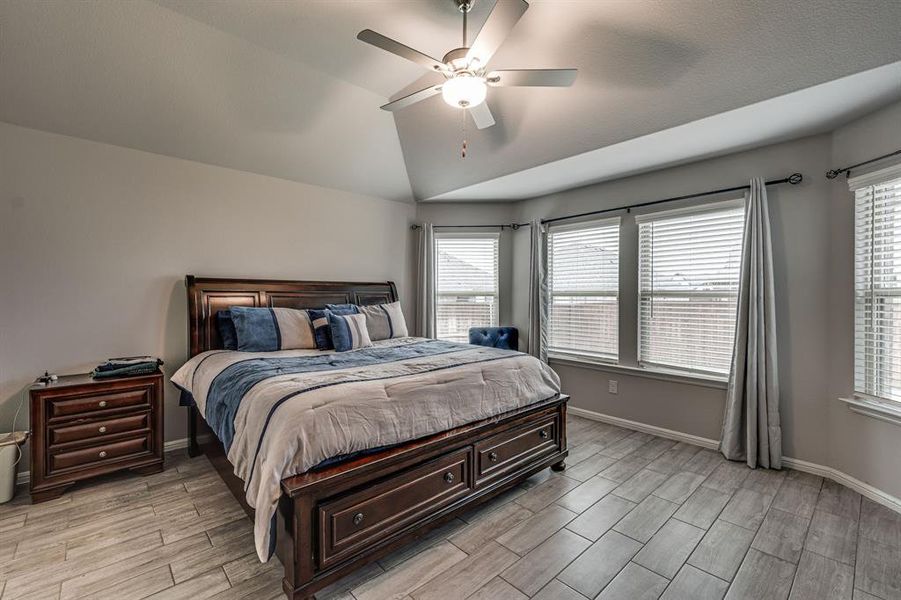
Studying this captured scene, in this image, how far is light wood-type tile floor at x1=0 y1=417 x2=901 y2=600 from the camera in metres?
1.83

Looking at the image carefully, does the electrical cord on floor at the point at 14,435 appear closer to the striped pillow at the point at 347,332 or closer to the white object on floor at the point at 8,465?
the white object on floor at the point at 8,465

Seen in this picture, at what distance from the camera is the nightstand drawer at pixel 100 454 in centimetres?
262

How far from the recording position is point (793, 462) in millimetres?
3074

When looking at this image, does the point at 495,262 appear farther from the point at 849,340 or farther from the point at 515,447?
the point at 849,340

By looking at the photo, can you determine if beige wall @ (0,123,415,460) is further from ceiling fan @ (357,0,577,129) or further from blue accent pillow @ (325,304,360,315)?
ceiling fan @ (357,0,577,129)

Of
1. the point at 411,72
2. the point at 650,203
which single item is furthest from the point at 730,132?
the point at 411,72

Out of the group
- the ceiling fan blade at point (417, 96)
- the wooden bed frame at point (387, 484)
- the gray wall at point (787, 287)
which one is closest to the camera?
the wooden bed frame at point (387, 484)

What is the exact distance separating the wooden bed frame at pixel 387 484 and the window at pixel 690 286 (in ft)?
4.79

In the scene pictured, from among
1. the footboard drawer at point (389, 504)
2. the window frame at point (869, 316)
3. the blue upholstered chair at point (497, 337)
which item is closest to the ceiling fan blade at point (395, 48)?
the footboard drawer at point (389, 504)

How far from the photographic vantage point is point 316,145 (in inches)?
147

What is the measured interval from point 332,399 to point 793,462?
350 centimetres

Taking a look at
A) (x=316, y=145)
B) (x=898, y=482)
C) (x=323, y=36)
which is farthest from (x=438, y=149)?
(x=898, y=482)

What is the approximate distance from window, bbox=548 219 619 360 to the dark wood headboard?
2104mm

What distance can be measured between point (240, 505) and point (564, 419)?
7.49 feet
